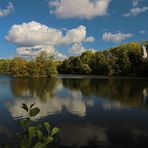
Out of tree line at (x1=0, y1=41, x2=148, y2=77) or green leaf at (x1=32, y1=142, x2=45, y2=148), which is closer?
green leaf at (x1=32, y1=142, x2=45, y2=148)

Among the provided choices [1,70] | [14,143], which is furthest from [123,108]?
[1,70]

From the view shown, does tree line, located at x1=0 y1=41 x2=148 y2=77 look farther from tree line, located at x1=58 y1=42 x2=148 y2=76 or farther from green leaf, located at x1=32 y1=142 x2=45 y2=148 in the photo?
green leaf, located at x1=32 y1=142 x2=45 y2=148

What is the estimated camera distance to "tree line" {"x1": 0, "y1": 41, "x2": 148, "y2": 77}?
3130 inches

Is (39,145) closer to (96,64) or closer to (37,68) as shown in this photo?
(37,68)

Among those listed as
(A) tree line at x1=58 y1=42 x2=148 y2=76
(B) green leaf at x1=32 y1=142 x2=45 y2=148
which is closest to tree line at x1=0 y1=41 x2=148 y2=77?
(A) tree line at x1=58 y1=42 x2=148 y2=76

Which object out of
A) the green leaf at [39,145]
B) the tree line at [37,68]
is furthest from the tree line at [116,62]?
the green leaf at [39,145]

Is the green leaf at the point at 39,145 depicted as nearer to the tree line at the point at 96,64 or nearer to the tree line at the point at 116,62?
the tree line at the point at 96,64

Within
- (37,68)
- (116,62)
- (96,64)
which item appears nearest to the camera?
(37,68)

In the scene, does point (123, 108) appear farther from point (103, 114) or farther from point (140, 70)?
point (140, 70)

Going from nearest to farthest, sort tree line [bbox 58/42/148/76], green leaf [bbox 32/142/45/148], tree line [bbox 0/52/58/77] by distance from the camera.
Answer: green leaf [bbox 32/142/45/148] < tree line [bbox 0/52/58/77] < tree line [bbox 58/42/148/76]

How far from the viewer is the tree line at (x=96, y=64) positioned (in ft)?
261

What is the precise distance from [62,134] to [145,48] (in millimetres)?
80659

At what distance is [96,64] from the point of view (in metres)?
104

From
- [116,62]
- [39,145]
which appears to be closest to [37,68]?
[116,62]
